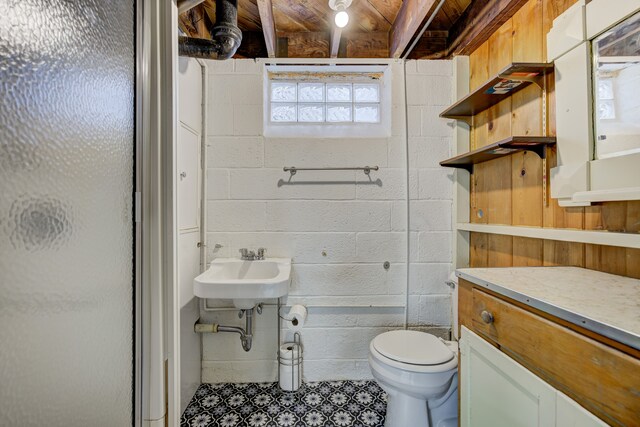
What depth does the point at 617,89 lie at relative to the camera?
97 cm

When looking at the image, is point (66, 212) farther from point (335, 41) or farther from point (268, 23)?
point (335, 41)

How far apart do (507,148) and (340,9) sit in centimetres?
104

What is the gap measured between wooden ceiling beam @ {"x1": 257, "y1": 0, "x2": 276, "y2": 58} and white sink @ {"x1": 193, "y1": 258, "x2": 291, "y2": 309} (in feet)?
4.27

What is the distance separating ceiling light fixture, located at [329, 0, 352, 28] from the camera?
4.46 ft

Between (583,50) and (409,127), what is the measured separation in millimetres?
899

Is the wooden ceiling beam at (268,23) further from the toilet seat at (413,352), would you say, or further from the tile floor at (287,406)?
the tile floor at (287,406)

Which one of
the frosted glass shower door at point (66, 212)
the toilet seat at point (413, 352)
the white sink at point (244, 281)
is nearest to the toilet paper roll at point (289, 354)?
the white sink at point (244, 281)

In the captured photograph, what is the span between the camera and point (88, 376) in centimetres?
47

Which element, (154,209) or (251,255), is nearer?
(154,209)

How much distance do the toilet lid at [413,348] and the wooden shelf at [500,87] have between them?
1.30m

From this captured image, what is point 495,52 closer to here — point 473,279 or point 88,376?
point 473,279

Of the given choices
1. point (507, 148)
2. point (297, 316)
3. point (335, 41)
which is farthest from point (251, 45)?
point (297, 316)

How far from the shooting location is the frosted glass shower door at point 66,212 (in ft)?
1.14

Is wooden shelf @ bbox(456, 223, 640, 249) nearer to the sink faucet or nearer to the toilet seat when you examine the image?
the toilet seat
